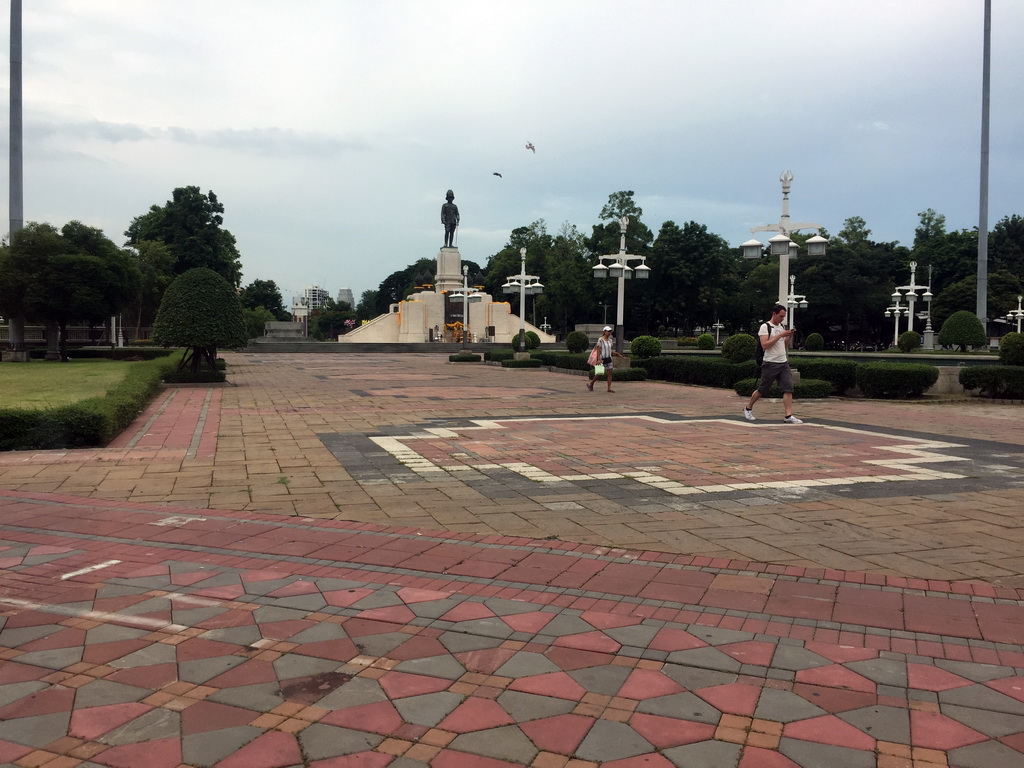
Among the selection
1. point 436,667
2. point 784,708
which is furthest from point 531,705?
point 784,708

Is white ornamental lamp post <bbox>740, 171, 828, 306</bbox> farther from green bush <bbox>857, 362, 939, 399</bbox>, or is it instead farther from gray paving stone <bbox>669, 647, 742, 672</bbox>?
gray paving stone <bbox>669, 647, 742, 672</bbox>

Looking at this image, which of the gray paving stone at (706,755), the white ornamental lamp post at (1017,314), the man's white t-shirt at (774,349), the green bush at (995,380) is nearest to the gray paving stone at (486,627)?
the gray paving stone at (706,755)

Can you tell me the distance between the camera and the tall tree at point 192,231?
4719cm

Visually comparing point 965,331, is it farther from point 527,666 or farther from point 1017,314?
point 1017,314

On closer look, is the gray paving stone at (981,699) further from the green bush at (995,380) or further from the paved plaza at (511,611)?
the green bush at (995,380)

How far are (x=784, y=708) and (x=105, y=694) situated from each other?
7.62 feet

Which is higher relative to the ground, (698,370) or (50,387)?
(698,370)

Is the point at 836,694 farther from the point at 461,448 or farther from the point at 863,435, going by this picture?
the point at 863,435

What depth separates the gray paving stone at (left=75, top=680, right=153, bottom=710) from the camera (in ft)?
8.50

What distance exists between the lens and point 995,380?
46.5 ft

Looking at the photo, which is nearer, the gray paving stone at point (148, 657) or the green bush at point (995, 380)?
the gray paving stone at point (148, 657)

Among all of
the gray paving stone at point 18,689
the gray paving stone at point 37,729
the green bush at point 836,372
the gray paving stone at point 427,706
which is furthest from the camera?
the green bush at point 836,372

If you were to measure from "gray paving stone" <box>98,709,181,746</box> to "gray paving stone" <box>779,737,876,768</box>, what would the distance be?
6.20ft

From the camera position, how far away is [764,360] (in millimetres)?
10750
